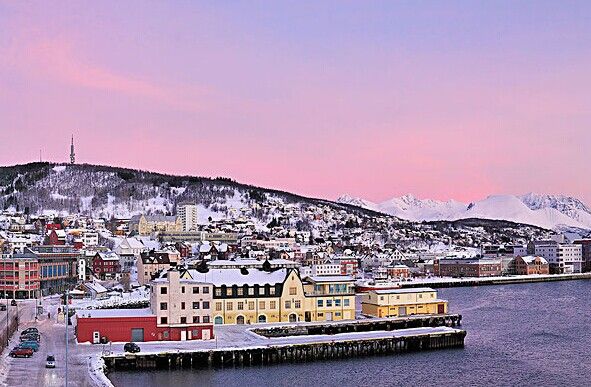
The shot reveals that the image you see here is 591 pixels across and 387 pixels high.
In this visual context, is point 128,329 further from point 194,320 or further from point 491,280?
point 491,280

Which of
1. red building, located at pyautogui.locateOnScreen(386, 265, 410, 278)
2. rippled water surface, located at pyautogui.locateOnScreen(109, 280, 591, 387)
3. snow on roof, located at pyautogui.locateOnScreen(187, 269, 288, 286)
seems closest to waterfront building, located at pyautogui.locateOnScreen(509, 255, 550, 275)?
red building, located at pyautogui.locateOnScreen(386, 265, 410, 278)

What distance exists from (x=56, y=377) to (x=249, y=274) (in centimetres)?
2077

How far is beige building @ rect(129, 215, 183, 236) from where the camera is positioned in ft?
566

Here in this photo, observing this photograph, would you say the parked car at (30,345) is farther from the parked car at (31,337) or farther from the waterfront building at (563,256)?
the waterfront building at (563,256)

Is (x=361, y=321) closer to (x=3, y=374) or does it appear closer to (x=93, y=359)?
(x=93, y=359)

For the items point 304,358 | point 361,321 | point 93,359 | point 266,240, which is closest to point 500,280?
point 266,240

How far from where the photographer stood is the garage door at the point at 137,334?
41.1m

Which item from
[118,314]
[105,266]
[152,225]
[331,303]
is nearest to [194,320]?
[118,314]

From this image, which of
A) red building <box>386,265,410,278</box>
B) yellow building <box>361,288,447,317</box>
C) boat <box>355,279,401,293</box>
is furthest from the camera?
red building <box>386,265,410,278</box>

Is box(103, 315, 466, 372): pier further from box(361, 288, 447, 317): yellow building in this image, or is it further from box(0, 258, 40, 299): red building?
box(0, 258, 40, 299): red building

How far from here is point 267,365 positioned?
129 ft

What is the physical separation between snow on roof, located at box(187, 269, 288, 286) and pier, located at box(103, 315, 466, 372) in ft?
13.3

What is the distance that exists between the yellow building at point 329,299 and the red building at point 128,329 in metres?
9.89

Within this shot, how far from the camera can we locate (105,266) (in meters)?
102
